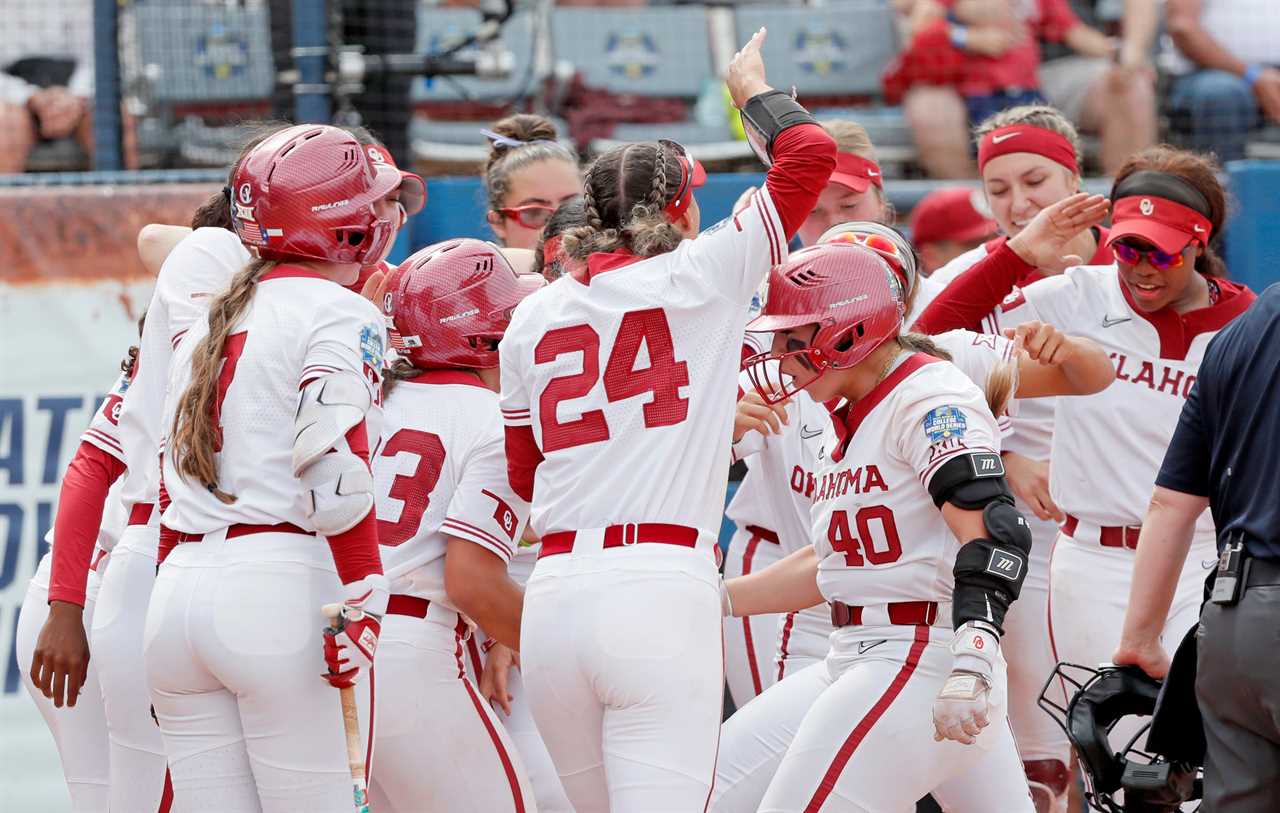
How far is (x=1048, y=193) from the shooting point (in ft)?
16.6

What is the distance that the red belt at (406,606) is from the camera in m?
3.71

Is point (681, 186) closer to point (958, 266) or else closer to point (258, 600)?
point (258, 600)

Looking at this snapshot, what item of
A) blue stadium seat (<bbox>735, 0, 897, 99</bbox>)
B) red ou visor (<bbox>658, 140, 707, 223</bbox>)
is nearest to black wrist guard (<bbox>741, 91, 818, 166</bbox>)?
red ou visor (<bbox>658, 140, 707, 223</bbox>)

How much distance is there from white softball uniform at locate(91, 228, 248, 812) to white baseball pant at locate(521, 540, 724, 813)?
3.49 ft

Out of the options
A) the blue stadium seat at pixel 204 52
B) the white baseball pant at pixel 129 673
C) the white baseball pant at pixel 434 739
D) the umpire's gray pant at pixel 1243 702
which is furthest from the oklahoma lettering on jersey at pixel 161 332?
the blue stadium seat at pixel 204 52

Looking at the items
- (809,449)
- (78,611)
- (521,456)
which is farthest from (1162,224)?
(78,611)

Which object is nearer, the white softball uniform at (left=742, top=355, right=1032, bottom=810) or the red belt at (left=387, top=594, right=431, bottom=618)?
the white softball uniform at (left=742, top=355, right=1032, bottom=810)

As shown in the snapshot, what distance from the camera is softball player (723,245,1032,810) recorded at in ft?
10.2

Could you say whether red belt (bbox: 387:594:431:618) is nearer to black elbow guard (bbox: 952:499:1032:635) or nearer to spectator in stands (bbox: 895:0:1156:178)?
black elbow guard (bbox: 952:499:1032:635)

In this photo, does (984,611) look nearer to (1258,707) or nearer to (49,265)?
(1258,707)

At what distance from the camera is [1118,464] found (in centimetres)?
443

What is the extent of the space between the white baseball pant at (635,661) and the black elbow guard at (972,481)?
1.61ft

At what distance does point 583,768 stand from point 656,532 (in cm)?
53

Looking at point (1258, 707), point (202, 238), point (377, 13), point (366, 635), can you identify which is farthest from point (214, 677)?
point (377, 13)
